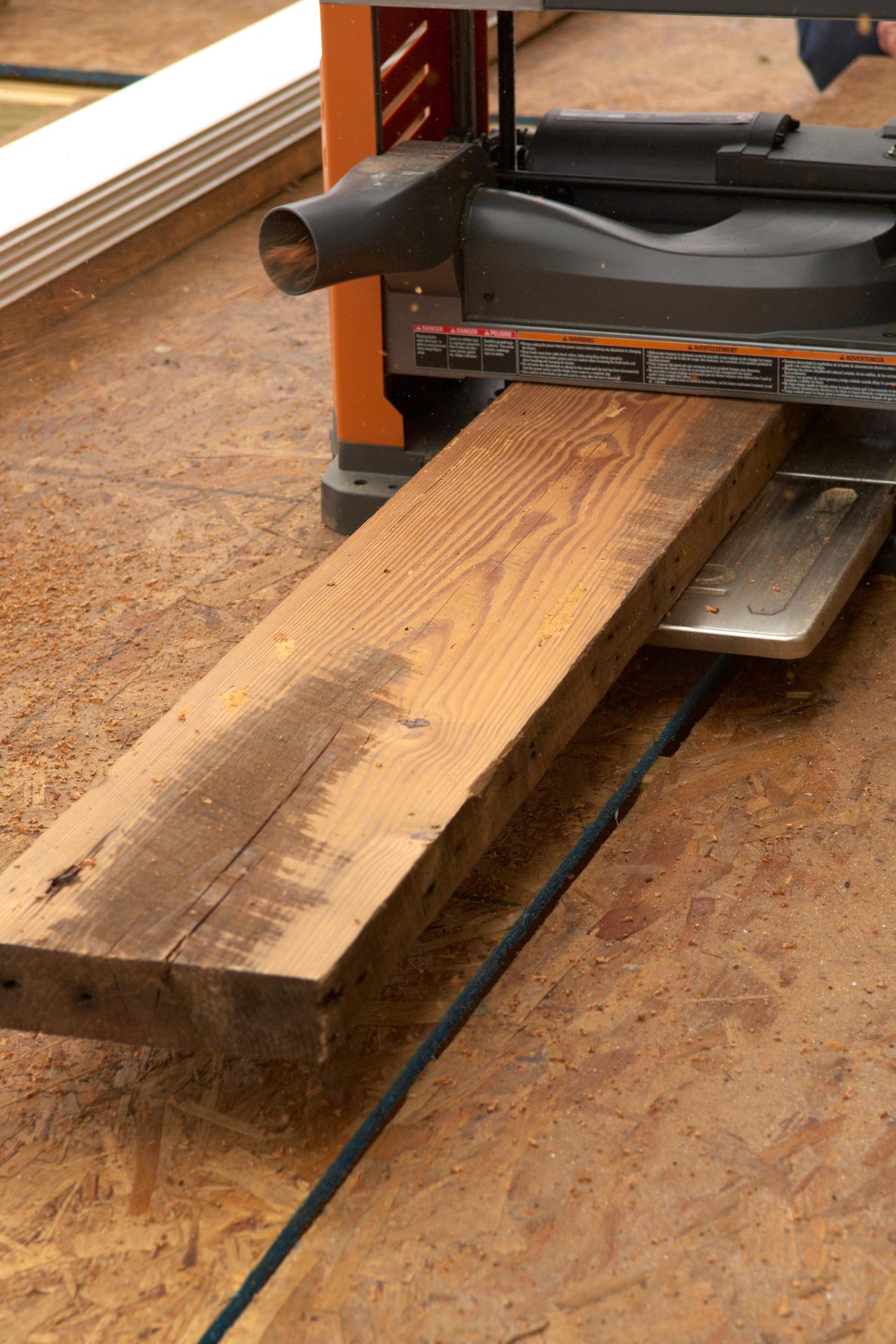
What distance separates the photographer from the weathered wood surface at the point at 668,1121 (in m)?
1.45

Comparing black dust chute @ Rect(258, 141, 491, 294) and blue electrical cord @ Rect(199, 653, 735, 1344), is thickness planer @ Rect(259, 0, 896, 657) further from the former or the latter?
blue electrical cord @ Rect(199, 653, 735, 1344)

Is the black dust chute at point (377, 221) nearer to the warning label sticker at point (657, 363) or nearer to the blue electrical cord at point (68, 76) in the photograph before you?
the warning label sticker at point (657, 363)

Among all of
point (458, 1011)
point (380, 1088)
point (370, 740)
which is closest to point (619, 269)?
point (370, 740)

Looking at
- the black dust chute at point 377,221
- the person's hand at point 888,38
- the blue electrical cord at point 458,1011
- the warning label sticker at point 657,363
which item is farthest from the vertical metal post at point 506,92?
the person's hand at point 888,38

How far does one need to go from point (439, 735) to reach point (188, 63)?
4.14 meters

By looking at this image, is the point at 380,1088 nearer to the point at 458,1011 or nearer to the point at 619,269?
the point at 458,1011

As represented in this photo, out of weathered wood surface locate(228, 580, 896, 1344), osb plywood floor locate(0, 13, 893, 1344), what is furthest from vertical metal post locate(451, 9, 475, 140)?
weathered wood surface locate(228, 580, 896, 1344)

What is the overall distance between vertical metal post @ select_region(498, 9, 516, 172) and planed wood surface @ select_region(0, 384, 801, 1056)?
57cm

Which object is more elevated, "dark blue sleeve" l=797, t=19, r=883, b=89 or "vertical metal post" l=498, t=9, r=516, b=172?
"vertical metal post" l=498, t=9, r=516, b=172

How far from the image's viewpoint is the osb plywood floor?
4.83 feet

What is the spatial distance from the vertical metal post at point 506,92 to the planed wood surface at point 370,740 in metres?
0.57

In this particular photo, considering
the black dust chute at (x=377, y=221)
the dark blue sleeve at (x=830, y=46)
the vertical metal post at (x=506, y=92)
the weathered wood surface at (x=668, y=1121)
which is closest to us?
the weathered wood surface at (x=668, y=1121)

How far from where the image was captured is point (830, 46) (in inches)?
204

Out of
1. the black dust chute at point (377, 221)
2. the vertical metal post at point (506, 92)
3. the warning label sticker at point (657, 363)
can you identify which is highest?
the vertical metal post at point (506, 92)
